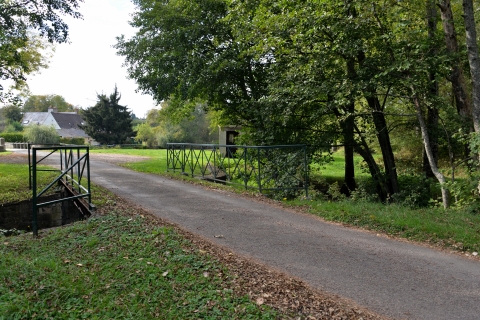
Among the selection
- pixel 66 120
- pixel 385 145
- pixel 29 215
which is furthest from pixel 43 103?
pixel 385 145

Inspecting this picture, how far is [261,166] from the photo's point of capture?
1019 cm

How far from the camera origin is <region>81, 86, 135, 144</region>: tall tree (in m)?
49.1

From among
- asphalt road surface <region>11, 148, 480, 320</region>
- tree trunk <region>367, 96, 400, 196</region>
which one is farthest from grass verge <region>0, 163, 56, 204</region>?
tree trunk <region>367, 96, 400, 196</region>

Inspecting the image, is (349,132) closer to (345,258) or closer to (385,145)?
(385,145)

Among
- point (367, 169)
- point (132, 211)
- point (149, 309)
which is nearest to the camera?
point (149, 309)

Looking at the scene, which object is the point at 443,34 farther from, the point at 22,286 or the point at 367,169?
the point at 22,286

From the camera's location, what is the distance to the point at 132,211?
766 cm

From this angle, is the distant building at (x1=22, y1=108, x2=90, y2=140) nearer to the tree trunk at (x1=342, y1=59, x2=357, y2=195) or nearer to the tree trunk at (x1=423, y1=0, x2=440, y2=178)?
the tree trunk at (x1=342, y1=59, x2=357, y2=195)

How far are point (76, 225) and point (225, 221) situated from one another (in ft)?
A: 8.73

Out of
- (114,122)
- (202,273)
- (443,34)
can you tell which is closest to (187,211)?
(202,273)

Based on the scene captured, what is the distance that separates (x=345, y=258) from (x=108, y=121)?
48.2 meters

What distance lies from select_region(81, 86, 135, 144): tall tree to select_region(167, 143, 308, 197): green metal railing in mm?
40101

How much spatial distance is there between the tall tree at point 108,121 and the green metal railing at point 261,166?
40.1m

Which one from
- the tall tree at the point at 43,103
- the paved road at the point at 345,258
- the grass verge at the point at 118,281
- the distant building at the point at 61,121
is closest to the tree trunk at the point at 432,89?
the paved road at the point at 345,258
